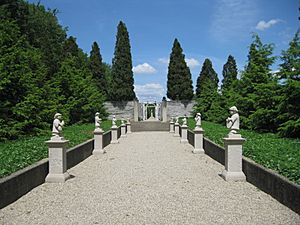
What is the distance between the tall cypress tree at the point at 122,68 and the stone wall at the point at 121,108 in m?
0.74

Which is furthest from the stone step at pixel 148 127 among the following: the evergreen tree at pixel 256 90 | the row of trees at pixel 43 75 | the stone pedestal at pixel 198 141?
the stone pedestal at pixel 198 141

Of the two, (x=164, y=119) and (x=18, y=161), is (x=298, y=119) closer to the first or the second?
(x=18, y=161)

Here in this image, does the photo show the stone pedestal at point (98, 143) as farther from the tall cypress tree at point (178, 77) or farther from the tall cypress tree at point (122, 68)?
the tall cypress tree at point (178, 77)

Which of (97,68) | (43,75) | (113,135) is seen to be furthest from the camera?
(97,68)

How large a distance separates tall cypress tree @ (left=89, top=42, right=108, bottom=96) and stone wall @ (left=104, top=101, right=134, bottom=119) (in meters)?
2.07

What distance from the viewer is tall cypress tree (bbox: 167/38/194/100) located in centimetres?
3597

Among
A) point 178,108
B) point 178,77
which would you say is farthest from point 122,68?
point 178,108

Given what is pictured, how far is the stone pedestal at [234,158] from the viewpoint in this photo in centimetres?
731

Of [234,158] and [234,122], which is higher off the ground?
[234,122]

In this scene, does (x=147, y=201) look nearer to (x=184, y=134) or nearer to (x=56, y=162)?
(x=56, y=162)

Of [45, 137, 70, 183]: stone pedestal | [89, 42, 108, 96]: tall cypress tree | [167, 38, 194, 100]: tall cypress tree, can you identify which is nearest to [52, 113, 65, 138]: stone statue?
[45, 137, 70, 183]: stone pedestal

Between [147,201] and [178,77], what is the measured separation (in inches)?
1213

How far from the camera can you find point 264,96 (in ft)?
49.0

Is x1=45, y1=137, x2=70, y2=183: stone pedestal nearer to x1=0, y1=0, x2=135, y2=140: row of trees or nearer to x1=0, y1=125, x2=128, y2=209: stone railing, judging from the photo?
x1=0, y1=125, x2=128, y2=209: stone railing
